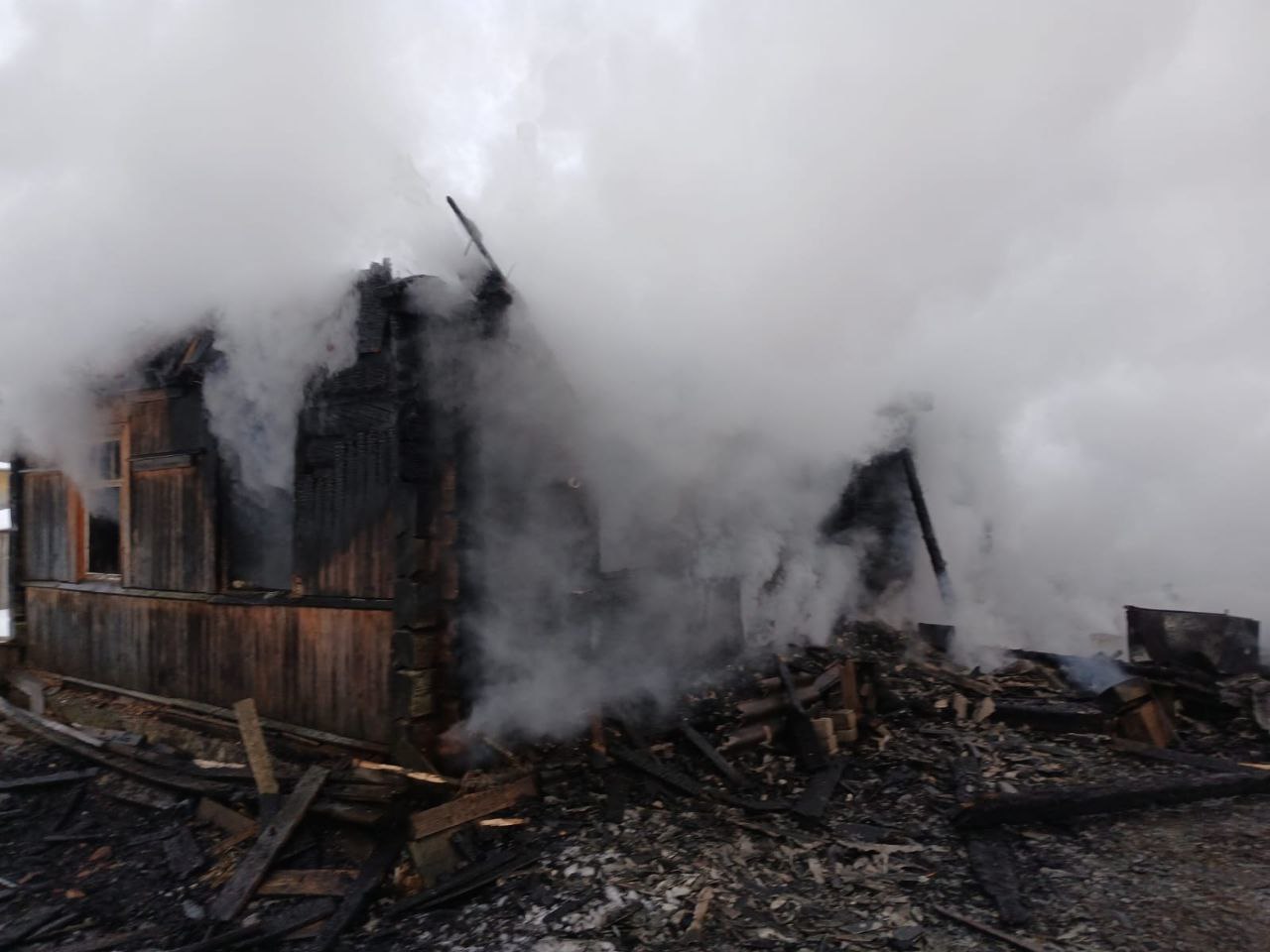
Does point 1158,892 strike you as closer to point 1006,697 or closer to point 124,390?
point 1006,697

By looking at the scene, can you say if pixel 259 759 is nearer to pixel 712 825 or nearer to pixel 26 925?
pixel 26 925

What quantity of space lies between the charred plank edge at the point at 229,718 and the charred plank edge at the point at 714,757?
2.37 m

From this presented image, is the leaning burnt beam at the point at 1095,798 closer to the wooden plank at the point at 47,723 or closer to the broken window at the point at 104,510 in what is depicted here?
the wooden plank at the point at 47,723

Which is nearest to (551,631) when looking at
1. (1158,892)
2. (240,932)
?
(240,932)

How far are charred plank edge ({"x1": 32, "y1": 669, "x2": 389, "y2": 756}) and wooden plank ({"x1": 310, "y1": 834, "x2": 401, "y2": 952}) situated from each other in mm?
888

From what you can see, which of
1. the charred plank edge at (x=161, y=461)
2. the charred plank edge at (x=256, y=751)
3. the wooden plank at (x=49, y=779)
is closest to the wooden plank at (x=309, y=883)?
the charred plank edge at (x=256, y=751)

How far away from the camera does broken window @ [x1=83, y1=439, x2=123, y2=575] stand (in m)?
8.41

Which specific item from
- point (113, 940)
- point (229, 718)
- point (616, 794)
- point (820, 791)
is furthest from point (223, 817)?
point (820, 791)

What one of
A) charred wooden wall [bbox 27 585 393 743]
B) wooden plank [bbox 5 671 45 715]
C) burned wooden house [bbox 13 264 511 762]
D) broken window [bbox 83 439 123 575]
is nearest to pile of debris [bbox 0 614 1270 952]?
Result: charred wooden wall [bbox 27 585 393 743]

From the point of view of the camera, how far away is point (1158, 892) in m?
4.31

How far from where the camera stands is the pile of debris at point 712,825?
4.33 metres

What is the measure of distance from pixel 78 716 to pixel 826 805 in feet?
25.9

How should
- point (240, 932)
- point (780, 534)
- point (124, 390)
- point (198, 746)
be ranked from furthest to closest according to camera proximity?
1. point (780, 534)
2. point (124, 390)
3. point (198, 746)
4. point (240, 932)

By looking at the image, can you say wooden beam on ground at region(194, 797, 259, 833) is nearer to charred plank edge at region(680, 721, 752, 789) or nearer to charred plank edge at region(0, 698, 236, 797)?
charred plank edge at region(0, 698, 236, 797)
